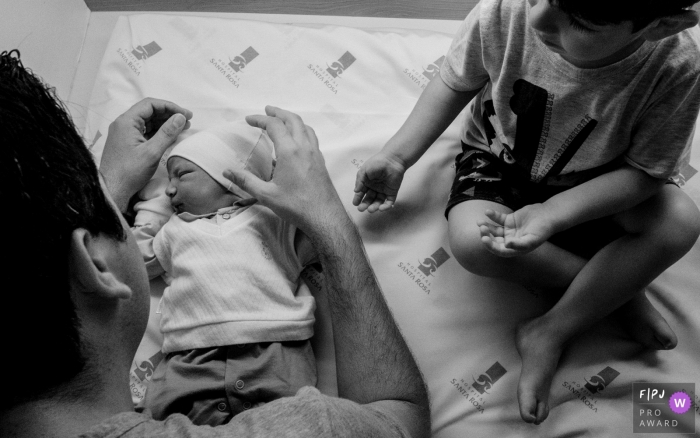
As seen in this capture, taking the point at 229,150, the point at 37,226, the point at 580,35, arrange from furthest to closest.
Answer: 1. the point at 229,150
2. the point at 580,35
3. the point at 37,226

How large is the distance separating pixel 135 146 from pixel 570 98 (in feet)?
2.52

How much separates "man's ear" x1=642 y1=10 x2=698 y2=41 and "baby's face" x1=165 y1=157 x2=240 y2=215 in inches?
27.4

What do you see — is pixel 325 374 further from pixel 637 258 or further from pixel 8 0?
pixel 8 0

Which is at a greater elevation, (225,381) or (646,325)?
(225,381)

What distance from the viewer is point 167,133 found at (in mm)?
1088

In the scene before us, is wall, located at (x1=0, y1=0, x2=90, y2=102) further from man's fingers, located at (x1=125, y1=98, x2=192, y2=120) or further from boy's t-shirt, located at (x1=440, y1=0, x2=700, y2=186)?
boy's t-shirt, located at (x1=440, y1=0, x2=700, y2=186)

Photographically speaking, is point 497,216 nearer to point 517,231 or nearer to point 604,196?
point 517,231

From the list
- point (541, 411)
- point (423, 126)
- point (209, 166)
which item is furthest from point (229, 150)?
point (541, 411)

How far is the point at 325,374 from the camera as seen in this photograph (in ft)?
3.23

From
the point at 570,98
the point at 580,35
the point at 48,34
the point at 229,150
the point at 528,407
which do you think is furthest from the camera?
the point at 48,34

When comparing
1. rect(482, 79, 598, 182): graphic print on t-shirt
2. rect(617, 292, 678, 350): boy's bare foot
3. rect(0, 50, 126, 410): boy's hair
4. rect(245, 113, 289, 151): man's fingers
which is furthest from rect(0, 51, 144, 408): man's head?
rect(617, 292, 678, 350): boy's bare foot

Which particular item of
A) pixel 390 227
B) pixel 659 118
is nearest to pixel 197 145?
pixel 390 227

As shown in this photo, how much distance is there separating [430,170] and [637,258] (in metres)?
0.40

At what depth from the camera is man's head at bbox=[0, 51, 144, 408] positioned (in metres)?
0.54
